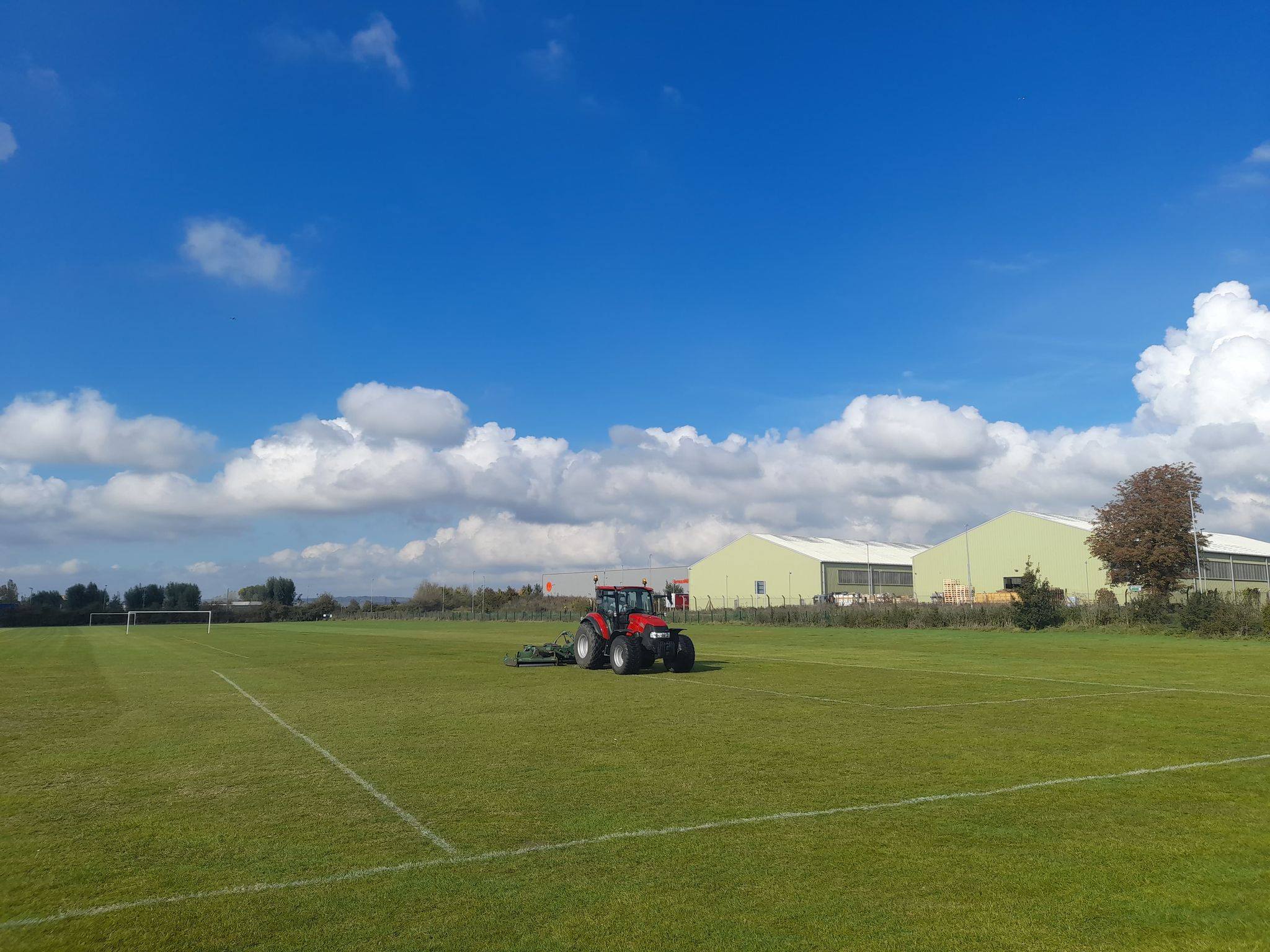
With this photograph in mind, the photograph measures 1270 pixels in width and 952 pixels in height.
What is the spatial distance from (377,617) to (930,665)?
340 ft

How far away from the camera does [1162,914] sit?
5242 mm

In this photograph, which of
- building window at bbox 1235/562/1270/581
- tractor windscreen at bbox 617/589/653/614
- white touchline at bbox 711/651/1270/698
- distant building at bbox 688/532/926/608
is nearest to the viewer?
white touchline at bbox 711/651/1270/698

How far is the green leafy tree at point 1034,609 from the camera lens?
140 feet

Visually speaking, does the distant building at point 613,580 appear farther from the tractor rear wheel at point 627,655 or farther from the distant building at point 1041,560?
the tractor rear wheel at point 627,655

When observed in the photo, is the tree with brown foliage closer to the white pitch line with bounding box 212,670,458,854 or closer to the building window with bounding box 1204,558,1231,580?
the building window with bounding box 1204,558,1231,580

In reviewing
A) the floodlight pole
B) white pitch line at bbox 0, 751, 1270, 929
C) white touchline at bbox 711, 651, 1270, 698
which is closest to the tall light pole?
the floodlight pole

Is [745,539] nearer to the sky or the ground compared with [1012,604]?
nearer to the sky

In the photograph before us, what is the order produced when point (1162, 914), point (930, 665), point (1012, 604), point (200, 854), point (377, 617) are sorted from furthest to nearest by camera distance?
point (377, 617) < point (1012, 604) < point (930, 665) < point (200, 854) < point (1162, 914)

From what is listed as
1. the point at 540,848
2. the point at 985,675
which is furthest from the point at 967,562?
the point at 540,848

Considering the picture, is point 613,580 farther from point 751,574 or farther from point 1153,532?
point 1153,532

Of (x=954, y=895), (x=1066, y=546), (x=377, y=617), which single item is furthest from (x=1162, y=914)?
(x=377, y=617)

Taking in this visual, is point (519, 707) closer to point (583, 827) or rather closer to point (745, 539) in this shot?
point (583, 827)

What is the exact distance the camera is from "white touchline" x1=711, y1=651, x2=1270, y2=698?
55.3ft

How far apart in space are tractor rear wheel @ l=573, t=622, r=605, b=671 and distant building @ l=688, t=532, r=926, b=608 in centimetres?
5298
